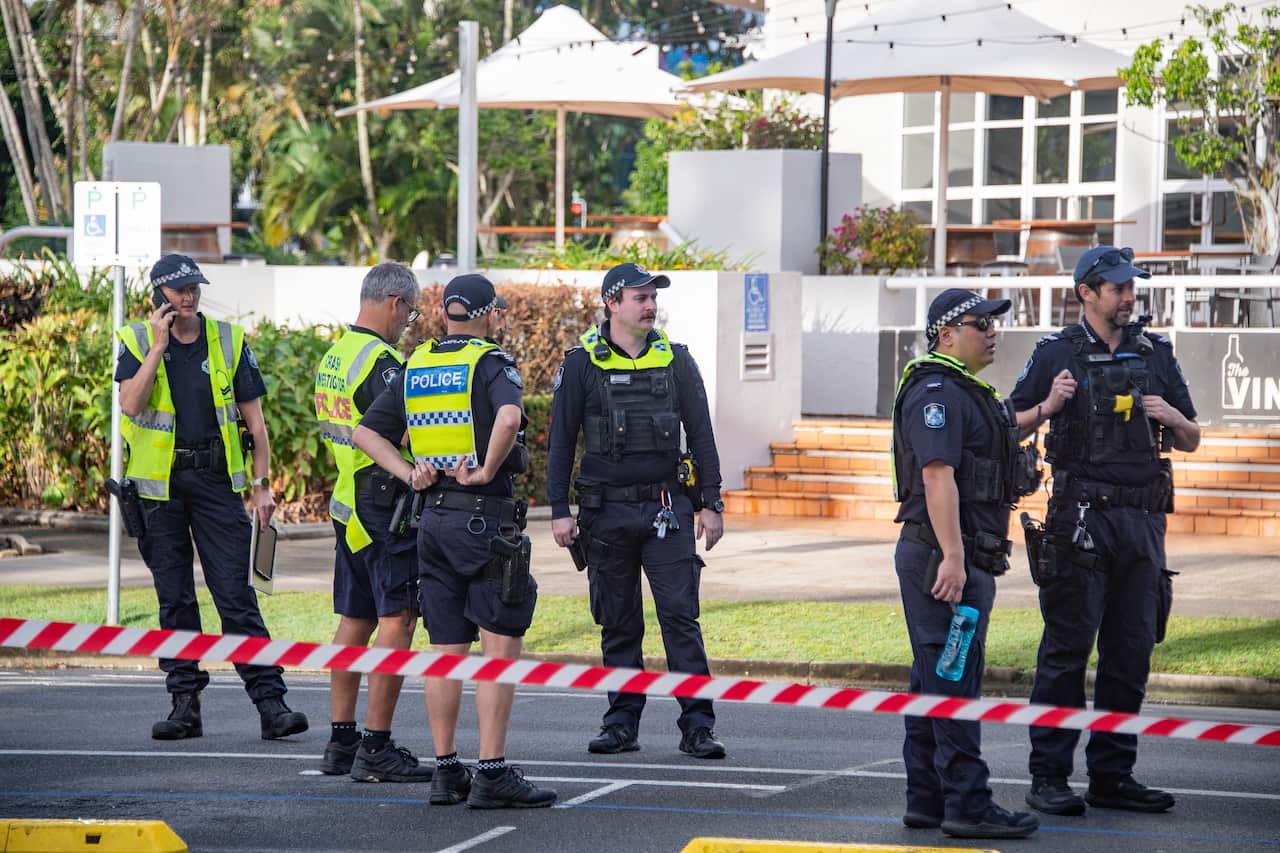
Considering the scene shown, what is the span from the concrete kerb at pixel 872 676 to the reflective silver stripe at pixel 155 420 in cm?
290

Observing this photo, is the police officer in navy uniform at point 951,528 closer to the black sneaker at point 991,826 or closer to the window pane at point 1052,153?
the black sneaker at point 991,826

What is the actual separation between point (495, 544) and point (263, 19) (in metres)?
37.8

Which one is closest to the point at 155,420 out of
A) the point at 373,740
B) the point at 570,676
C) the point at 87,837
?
the point at 373,740

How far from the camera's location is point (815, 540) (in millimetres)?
15688

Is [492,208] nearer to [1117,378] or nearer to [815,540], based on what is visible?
[815,540]

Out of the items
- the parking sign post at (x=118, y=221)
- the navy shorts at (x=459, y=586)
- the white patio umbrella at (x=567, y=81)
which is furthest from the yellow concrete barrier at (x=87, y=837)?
the white patio umbrella at (x=567, y=81)

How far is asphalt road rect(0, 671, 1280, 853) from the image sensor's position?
22.2ft

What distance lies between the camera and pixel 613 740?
8266mm

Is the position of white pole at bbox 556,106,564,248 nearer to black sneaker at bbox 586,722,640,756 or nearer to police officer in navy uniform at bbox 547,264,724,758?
police officer in navy uniform at bbox 547,264,724,758

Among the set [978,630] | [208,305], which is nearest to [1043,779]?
[978,630]

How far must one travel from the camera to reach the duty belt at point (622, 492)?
809 centimetres

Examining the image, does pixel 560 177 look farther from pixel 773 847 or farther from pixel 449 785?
pixel 773 847

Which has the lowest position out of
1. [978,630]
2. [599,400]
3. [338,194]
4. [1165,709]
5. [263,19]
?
[1165,709]

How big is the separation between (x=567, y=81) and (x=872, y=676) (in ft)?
45.4
